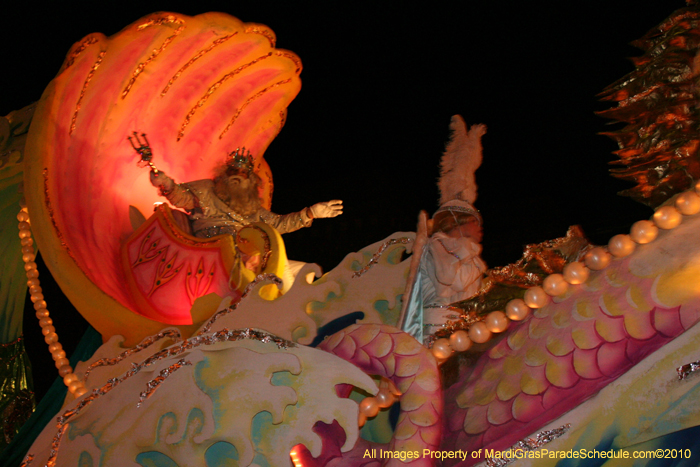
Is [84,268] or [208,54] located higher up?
[208,54]

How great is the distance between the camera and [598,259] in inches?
32.5

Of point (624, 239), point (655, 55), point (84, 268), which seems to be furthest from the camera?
point (84, 268)

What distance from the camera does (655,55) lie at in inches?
36.0

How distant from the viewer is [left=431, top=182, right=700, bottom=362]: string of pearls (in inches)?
30.3

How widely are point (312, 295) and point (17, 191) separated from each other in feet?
4.57

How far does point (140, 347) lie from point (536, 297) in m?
1.01

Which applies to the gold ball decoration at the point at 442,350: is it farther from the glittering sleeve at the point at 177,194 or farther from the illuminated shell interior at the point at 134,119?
the glittering sleeve at the point at 177,194

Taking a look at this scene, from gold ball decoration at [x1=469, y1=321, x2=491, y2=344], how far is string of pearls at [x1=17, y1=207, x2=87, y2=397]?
40.8 inches

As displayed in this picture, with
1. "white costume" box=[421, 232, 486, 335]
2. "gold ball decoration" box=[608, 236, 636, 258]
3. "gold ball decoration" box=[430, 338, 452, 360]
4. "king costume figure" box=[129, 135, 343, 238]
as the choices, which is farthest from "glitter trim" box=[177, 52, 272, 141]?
"gold ball decoration" box=[608, 236, 636, 258]

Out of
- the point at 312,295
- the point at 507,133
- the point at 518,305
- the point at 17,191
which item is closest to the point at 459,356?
the point at 518,305

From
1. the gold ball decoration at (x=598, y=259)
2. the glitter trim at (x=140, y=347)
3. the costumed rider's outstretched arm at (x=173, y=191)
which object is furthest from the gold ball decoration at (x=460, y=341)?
the costumed rider's outstretched arm at (x=173, y=191)

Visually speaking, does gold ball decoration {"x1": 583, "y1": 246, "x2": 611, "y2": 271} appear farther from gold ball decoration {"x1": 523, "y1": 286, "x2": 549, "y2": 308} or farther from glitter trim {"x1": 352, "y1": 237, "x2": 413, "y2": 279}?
glitter trim {"x1": 352, "y1": 237, "x2": 413, "y2": 279}

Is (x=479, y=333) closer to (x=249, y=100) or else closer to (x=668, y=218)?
(x=668, y=218)

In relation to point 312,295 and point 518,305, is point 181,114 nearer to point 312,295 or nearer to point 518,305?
point 312,295
